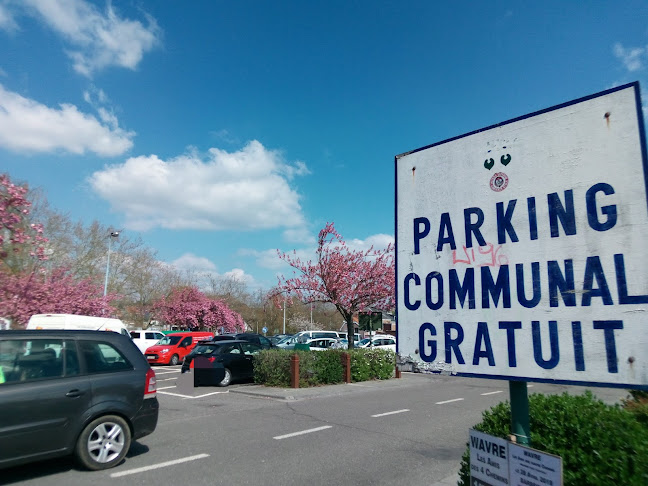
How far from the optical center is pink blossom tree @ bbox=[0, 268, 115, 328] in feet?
52.9

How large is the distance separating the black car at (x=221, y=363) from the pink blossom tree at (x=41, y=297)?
7.00m

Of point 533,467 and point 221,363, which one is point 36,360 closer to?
point 533,467

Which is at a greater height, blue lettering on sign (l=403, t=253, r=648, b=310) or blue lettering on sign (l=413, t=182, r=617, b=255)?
blue lettering on sign (l=413, t=182, r=617, b=255)

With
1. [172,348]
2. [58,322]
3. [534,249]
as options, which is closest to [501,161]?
[534,249]

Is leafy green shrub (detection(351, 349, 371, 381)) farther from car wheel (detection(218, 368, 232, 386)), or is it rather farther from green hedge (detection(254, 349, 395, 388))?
car wheel (detection(218, 368, 232, 386))

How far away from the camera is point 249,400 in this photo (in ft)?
39.8

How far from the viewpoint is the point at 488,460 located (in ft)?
7.18

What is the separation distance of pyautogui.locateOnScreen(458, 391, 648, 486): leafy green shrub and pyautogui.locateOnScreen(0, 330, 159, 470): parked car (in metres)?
4.69

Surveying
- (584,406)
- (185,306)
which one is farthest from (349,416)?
(185,306)

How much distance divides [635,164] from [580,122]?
328 millimetres

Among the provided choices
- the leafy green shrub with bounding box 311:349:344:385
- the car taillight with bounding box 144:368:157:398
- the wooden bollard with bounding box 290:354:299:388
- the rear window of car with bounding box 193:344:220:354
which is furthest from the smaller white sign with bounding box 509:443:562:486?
the rear window of car with bounding box 193:344:220:354

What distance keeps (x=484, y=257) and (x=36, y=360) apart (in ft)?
19.0

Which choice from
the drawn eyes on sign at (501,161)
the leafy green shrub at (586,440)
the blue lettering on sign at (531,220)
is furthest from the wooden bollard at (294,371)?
the drawn eyes on sign at (501,161)

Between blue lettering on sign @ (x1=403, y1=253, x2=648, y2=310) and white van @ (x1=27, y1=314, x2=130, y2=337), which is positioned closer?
blue lettering on sign @ (x1=403, y1=253, x2=648, y2=310)
